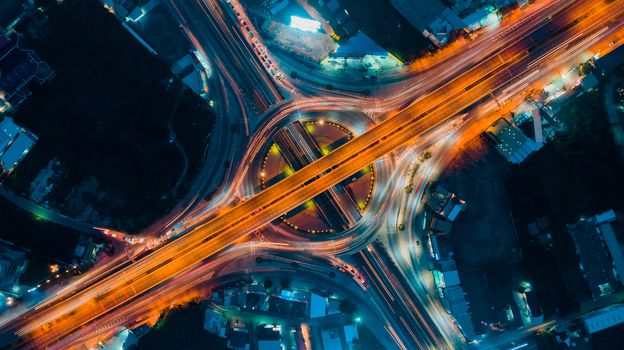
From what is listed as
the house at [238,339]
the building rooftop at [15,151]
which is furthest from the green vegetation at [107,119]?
the house at [238,339]

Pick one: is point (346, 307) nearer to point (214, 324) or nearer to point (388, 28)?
point (214, 324)

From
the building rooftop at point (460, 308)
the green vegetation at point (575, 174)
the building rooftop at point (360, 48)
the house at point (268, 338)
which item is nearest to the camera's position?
the house at point (268, 338)

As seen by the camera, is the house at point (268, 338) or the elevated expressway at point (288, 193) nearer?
the house at point (268, 338)

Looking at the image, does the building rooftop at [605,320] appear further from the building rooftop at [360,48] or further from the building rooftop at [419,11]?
the building rooftop at [419,11]

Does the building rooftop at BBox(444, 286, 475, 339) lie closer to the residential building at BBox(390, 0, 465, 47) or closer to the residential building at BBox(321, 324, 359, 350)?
the residential building at BBox(321, 324, 359, 350)

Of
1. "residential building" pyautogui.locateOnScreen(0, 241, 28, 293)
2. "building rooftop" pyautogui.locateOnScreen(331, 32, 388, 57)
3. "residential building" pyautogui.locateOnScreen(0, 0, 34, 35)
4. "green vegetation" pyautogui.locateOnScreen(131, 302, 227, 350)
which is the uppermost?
"residential building" pyautogui.locateOnScreen(0, 0, 34, 35)

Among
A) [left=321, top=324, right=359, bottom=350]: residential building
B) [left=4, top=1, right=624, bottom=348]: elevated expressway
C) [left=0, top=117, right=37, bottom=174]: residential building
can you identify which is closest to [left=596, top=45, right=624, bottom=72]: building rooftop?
[left=4, top=1, right=624, bottom=348]: elevated expressway

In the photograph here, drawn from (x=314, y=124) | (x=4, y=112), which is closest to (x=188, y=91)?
(x=314, y=124)
